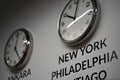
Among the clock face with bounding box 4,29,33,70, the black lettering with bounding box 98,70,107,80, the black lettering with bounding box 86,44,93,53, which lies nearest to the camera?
the black lettering with bounding box 98,70,107,80

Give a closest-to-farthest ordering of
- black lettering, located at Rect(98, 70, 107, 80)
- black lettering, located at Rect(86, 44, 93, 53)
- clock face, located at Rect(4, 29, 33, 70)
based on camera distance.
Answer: black lettering, located at Rect(98, 70, 107, 80)
black lettering, located at Rect(86, 44, 93, 53)
clock face, located at Rect(4, 29, 33, 70)

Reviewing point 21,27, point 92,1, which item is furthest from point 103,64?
point 21,27

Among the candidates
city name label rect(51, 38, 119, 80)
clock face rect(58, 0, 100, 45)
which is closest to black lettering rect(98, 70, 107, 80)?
city name label rect(51, 38, 119, 80)

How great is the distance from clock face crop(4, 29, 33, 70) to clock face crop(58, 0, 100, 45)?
1.52ft

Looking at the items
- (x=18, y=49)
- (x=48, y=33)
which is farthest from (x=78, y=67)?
(x=18, y=49)

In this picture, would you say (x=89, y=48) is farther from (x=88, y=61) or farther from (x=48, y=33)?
(x=48, y=33)

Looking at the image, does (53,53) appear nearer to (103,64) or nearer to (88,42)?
(88,42)

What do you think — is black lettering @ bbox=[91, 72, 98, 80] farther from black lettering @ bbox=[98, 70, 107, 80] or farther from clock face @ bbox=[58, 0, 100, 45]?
clock face @ bbox=[58, 0, 100, 45]

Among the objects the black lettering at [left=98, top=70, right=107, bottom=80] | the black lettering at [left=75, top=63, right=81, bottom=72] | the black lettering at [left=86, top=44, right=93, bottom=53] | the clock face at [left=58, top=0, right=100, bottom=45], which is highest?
the clock face at [left=58, top=0, right=100, bottom=45]

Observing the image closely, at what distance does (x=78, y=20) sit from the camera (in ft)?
7.40

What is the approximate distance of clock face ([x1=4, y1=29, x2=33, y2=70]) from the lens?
2688 millimetres

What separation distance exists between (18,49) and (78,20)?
83 centimetres

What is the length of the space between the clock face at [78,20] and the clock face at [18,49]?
462 millimetres

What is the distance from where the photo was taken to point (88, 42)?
85.4 inches
